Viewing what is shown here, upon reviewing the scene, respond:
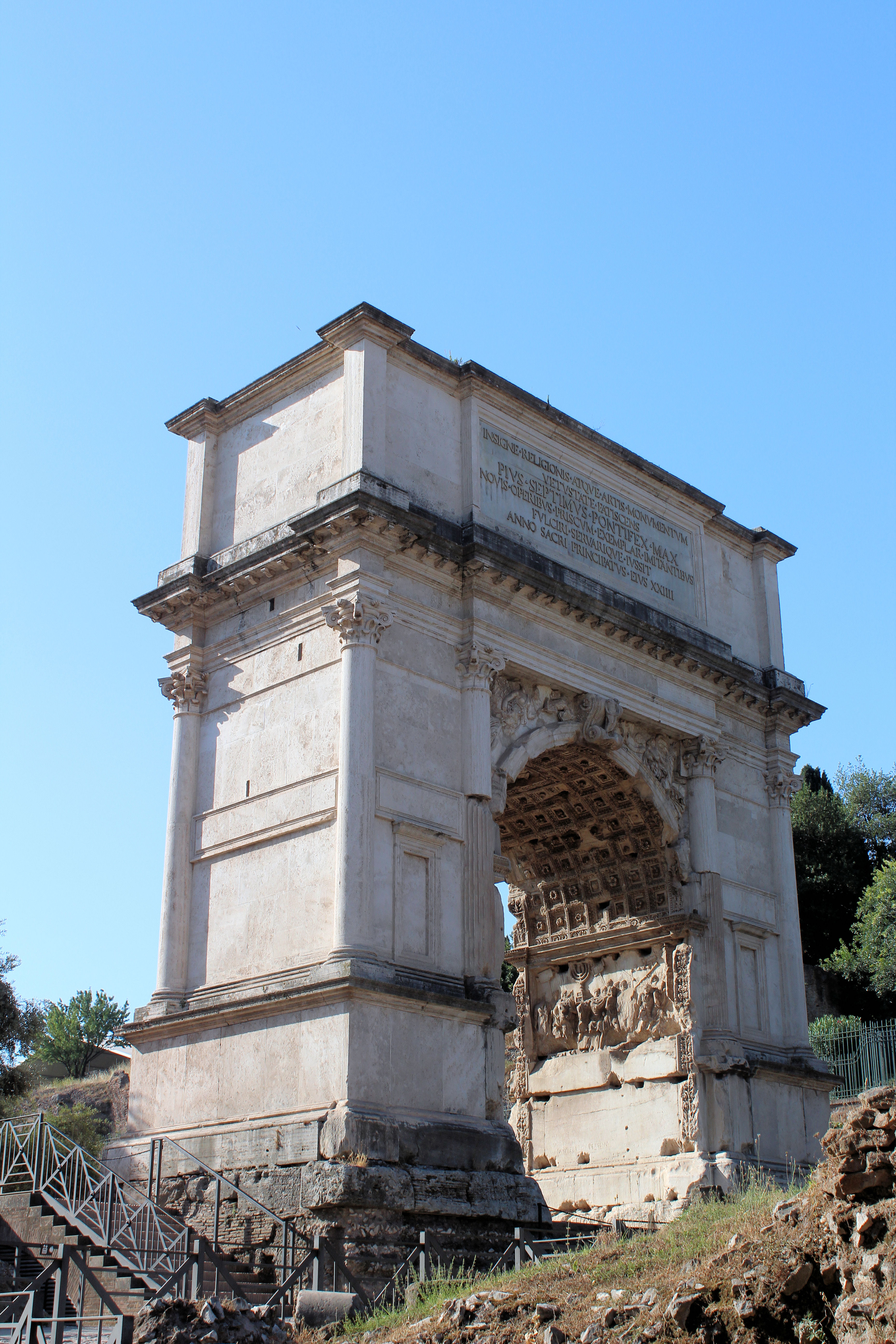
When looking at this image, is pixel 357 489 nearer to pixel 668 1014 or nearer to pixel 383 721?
pixel 383 721

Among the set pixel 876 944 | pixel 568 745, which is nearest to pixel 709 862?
pixel 568 745

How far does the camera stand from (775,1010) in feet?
73.0

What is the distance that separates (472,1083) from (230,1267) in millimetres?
3581

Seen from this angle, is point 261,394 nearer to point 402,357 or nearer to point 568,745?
point 402,357

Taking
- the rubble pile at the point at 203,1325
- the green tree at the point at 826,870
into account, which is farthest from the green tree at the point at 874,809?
the rubble pile at the point at 203,1325

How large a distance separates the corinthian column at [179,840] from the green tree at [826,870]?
925 inches

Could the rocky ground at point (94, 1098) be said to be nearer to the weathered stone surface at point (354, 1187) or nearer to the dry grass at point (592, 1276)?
the weathered stone surface at point (354, 1187)

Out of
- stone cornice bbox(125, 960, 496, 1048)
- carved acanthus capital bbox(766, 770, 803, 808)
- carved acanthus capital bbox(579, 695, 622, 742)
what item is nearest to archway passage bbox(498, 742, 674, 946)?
carved acanthus capital bbox(579, 695, 622, 742)

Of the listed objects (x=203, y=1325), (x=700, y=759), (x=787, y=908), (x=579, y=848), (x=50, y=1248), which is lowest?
(x=203, y=1325)

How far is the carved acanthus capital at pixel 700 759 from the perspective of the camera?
72.2ft

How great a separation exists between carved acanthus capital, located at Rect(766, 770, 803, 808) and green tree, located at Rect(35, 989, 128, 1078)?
47360 millimetres

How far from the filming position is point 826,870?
39688mm

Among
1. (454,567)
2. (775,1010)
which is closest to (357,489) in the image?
(454,567)

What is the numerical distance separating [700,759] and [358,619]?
6997 mm
